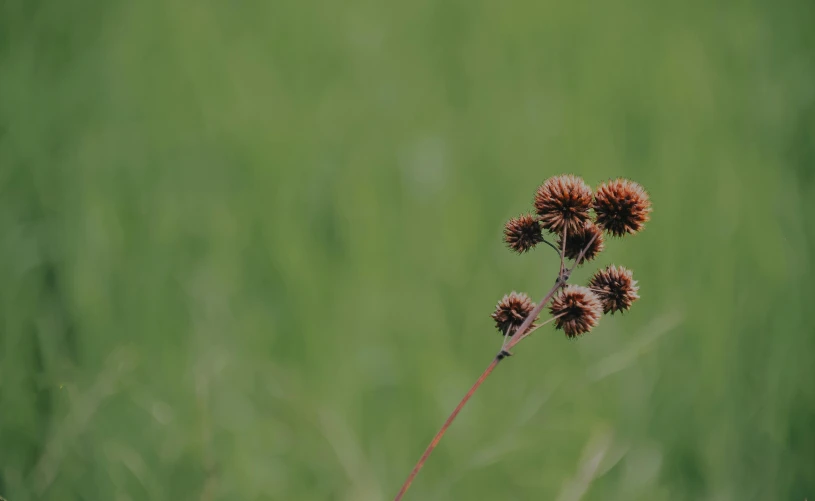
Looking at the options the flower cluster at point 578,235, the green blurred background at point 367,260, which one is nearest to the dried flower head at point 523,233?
the flower cluster at point 578,235

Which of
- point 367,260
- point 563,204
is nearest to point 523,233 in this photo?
point 563,204

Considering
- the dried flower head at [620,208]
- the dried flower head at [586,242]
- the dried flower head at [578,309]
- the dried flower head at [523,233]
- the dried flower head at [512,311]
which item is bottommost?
the dried flower head at [512,311]

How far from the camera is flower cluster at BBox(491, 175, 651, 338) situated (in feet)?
2.85

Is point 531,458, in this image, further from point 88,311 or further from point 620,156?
point 88,311

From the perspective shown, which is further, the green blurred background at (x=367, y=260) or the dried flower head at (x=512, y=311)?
the green blurred background at (x=367, y=260)

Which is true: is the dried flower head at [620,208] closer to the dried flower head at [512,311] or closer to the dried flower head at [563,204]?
the dried flower head at [563,204]

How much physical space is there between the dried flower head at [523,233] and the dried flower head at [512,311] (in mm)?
71

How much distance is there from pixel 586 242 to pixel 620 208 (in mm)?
74

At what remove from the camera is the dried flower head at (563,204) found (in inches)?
35.8

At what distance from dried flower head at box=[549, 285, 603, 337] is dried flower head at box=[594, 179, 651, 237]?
0.11 metres

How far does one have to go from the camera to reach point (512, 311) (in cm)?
88

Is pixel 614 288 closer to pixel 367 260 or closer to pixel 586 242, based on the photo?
pixel 586 242

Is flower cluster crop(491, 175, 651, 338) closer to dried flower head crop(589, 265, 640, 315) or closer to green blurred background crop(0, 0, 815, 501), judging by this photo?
dried flower head crop(589, 265, 640, 315)

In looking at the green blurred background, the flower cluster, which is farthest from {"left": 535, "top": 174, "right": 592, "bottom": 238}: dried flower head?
the green blurred background
